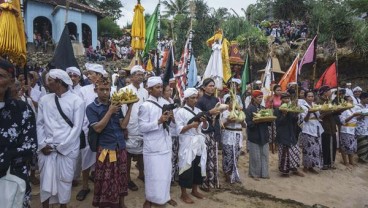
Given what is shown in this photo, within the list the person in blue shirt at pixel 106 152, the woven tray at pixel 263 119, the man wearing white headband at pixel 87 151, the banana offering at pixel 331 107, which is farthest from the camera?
the banana offering at pixel 331 107

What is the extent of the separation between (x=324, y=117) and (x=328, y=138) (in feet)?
1.86

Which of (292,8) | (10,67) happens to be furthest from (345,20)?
(10,67)

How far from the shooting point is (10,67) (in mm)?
2744

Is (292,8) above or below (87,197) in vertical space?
above

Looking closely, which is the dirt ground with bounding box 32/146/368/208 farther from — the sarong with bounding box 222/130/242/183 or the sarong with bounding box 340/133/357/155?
the sarong with bounding box 340/133/357/155

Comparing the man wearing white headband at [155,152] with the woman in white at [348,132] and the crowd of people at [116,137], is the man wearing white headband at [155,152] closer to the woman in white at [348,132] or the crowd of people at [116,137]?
the crowd of people at [116,137]

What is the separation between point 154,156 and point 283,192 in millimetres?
3276

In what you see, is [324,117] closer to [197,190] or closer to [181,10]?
[197,190]

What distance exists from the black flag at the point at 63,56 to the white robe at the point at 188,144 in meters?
2.01

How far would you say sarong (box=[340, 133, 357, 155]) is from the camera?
29.5ft

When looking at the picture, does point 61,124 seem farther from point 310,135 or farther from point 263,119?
point 310,135

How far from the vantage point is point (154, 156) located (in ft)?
15.7

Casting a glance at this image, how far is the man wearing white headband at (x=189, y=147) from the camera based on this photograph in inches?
206

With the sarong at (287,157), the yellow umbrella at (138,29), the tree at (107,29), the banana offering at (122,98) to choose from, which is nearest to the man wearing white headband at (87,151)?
the banana offering at (122,98)
